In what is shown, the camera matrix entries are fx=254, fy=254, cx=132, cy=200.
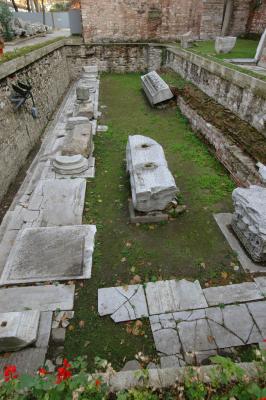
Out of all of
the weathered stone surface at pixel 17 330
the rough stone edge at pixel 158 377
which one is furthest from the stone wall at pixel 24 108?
the rough stone edge at pixel 158 377

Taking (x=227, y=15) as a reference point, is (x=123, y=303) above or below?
below

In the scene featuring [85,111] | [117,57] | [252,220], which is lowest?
[85,111]

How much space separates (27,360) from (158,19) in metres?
17.7

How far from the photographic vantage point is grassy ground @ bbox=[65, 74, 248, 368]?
3152 mm

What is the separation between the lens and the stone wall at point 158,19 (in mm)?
14234

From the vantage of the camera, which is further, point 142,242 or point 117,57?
point 117,57

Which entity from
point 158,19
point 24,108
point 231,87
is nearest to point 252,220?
point 231,87

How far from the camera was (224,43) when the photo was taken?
9852mm

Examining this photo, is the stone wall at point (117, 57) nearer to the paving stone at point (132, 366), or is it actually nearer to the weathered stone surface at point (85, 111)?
the weathered stone surface at point (85, 111)

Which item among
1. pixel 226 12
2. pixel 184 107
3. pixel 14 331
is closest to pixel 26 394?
pixel 14 331

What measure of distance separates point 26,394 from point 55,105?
36.5 ft

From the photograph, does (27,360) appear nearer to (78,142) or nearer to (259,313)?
(259,313)

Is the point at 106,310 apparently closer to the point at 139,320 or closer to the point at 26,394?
the point at 139,320

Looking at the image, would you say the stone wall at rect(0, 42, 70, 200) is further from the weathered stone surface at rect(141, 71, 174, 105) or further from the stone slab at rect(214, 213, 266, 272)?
the stone slab at rect(214, 213, 266, 272)
